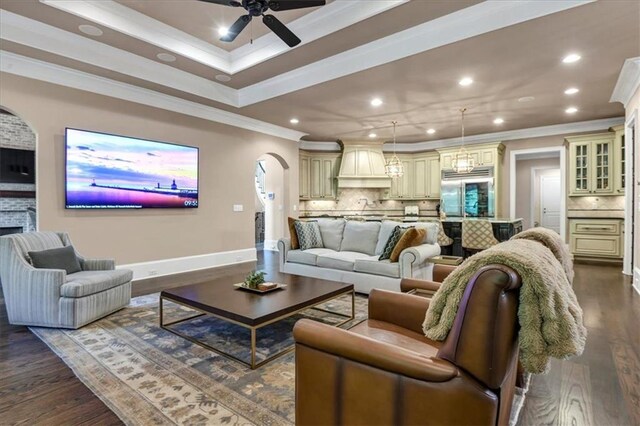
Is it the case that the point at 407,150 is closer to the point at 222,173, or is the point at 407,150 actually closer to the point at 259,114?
the point at 259,114

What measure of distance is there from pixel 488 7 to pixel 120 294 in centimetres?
472

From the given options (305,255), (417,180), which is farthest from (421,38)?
(417,180)

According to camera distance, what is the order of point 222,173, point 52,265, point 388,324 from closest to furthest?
point 388,324
point 52,265
point 222,173

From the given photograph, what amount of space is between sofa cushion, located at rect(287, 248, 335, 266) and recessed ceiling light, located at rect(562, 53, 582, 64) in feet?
12.3

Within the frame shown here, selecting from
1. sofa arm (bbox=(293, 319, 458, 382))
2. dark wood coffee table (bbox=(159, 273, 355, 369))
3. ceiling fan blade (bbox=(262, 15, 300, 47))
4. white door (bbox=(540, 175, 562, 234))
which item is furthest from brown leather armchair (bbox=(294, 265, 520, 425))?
white door (bbox=(540, 175, 562, 234))

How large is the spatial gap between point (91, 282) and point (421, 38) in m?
4.21

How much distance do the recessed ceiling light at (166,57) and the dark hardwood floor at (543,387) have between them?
3.46 meters

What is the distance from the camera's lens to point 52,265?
3.16 m

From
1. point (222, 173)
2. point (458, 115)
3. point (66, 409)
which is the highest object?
point (458, 115)

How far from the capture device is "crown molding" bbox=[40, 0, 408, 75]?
134 inches

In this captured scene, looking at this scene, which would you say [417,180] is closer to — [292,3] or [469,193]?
[469,193]

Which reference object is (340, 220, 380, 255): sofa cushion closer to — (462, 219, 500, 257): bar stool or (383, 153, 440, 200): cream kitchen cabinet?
(462, 219, 500, 257): bar stool

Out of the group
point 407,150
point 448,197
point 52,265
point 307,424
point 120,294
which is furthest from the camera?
point 407,150

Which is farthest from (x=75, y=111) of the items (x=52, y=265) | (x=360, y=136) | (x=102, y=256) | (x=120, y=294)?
(x=360, y=136)
